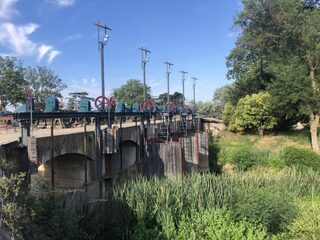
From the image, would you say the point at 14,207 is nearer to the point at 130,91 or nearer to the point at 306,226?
the point at 306,226

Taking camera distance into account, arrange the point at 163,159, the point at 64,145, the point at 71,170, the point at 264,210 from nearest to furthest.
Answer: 1. the point at 264,210
2. the point at 64,145
3. the point at 71,170
4. the point at 163,159

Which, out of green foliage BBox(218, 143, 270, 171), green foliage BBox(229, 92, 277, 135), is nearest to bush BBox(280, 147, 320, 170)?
green foliage BBox(218, 143, 270, 171)

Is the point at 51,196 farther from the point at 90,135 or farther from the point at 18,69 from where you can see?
the point at 18,69

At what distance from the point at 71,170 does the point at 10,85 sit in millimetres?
32291

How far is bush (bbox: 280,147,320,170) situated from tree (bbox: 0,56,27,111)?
Result: 2988 cm

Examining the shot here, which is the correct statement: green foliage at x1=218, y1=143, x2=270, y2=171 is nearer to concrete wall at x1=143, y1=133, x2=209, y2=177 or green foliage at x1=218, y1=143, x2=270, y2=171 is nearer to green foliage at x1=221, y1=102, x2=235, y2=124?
green foliage at x1=221, y1=102, x2=235, y2=124

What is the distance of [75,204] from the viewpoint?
9.13 metres

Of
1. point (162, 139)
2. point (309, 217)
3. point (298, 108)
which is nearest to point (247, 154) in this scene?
point (298, 108)

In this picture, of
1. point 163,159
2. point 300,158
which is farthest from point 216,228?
point 300,158

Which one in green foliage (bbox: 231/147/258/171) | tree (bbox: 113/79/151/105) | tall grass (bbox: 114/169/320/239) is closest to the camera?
tall grass (bbox: 114/169/320/239)

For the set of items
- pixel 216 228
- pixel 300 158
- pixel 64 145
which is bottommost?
pixel 300 158

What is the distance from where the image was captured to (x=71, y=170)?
55.3ft

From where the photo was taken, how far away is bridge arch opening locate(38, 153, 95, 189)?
16.4 meters

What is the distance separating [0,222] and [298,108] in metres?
29.3
